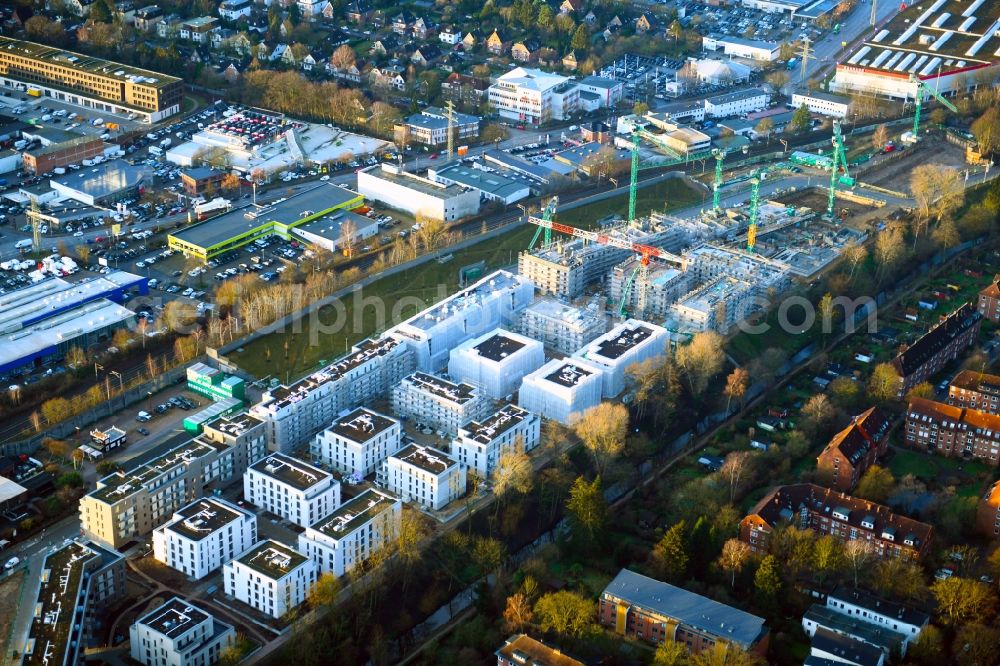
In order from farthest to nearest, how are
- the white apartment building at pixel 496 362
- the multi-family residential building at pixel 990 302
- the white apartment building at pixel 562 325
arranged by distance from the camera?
1. the multi-family residential building at pixel 990 302
2. the white apartment building at pixel 562 325
3. the white apartment building at pixel 496 362

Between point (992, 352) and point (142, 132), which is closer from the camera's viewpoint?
point (992, 352)

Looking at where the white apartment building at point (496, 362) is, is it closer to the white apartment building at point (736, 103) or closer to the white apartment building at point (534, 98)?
the white apartment building at point (534, 98)

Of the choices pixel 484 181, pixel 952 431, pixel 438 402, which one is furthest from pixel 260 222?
pixel 952 431

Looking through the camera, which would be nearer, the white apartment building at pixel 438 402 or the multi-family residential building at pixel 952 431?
the multi-family residential building at pixel 952 431

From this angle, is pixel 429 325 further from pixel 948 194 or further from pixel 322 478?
pixel 948 194

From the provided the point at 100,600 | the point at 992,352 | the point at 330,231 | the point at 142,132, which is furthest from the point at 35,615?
the point at 142,132

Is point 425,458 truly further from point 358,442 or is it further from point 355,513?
point 355,513

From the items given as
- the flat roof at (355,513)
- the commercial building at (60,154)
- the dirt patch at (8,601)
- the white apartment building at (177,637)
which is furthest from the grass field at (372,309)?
the commercial building at (60,154)

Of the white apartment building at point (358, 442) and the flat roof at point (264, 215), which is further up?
the flat roof at point (264, 215)
